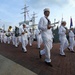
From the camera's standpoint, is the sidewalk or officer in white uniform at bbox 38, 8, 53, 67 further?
officer in white uniform at bbox 38, 8, 53, 67

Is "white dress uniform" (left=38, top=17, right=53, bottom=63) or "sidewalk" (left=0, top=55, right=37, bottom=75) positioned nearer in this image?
"sidewalk" (left=0, top=55, right=37, bottom=75)

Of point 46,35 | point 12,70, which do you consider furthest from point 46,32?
point 12,70

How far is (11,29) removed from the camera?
19.4 metres

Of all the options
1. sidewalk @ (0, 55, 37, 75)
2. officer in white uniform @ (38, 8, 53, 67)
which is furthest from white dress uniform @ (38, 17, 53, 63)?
sidewalk @ (0, 55, 37, 75)

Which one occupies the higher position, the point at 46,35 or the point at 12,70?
the point at 46,35

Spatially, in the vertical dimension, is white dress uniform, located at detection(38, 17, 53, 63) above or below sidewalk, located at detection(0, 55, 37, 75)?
above

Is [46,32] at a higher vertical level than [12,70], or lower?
higher

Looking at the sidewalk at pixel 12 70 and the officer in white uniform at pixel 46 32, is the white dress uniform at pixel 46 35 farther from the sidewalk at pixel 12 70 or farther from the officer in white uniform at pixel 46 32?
the sidewalk at pixel 12 70

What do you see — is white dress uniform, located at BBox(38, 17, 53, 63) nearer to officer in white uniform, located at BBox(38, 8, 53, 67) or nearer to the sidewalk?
officer in white uniform, located at BBox(38, 8, 53, 67)

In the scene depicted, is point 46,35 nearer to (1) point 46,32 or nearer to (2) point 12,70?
(1) point 46,32

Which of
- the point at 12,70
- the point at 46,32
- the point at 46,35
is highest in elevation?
the point at 46,32

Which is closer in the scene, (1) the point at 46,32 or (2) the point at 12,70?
(2) the point at 12,70

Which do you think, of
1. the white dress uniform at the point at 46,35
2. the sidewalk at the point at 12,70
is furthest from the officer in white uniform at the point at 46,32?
the sidewalk at the point at 12,70

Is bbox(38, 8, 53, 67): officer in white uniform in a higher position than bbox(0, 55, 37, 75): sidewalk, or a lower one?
higher
